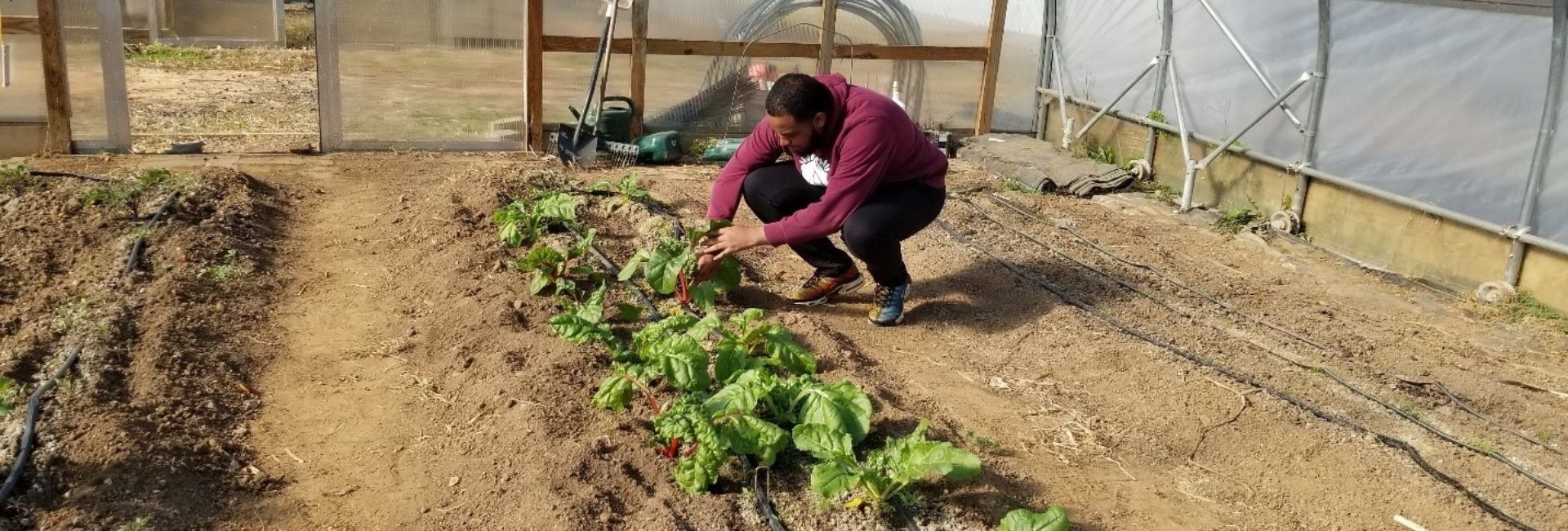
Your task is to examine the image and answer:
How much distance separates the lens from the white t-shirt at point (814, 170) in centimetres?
514

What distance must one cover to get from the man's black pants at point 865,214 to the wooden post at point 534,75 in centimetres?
415

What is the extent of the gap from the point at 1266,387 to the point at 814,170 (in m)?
2.00

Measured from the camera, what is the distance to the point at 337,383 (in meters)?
4.43

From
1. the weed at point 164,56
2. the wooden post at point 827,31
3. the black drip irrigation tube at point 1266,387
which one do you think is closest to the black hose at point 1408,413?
the black drip irrigation tube at point 1266,387

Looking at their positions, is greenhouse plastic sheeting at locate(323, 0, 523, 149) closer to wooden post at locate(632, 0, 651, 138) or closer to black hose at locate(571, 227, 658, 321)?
wooden post at locate(632, 0, 651, 138)

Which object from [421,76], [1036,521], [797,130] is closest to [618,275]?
[797,130]

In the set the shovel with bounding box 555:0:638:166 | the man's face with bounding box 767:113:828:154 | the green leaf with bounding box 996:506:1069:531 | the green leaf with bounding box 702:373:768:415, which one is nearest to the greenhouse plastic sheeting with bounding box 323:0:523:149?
the shovel with bounding box 555:0:638:166

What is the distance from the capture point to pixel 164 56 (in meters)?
13.3

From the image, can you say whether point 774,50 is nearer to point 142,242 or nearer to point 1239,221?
point 1239,221

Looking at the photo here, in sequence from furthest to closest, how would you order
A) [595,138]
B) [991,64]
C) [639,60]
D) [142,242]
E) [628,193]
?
1. [991,64]
2. [639,60]
3. [595,138]
4. [628,193]
5. [142,242]

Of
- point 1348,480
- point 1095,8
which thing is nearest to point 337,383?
point 1348,480

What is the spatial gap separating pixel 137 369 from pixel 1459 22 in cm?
668

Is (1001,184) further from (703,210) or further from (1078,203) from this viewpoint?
(703,210)

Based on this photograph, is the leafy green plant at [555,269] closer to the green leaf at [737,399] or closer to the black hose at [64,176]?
the green leaf at [737,399]
